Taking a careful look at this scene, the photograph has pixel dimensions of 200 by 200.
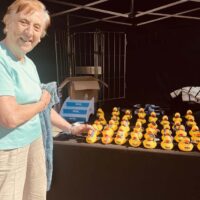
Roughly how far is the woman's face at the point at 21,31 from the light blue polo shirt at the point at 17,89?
0.10 ft

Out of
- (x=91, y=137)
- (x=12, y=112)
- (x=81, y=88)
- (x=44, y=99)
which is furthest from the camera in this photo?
(x=81, y=88)

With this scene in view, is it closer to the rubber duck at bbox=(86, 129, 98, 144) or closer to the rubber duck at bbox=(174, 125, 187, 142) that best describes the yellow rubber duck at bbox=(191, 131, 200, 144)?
the rubber duck at bbox=(174, 125, 187, 142)

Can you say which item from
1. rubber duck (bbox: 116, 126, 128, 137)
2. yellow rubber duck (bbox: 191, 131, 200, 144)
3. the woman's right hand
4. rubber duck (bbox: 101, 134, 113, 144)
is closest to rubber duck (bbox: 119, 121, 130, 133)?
rubber duck (bbox: 116, 126, 128, 137)

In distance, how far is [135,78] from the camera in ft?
14.4

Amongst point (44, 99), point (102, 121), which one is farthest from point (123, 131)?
point (44, 99)

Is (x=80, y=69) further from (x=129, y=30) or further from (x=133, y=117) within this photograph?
(x=133, y=117)

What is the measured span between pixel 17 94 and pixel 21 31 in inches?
8.3

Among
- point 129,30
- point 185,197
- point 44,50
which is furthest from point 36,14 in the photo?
point 129,30

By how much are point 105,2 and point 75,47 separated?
1.48 meters

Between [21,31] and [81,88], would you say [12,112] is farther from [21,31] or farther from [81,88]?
[81,88]

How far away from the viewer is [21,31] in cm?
96

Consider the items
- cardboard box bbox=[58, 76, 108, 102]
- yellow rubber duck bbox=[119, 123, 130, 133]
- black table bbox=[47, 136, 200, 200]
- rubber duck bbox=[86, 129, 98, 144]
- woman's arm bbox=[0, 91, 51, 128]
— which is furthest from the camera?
cardboard box bbox=[58, 76, 108, 102]

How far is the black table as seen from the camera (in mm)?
1339

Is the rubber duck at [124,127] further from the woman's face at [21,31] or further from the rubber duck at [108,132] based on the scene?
the woman's face at [21,31]
